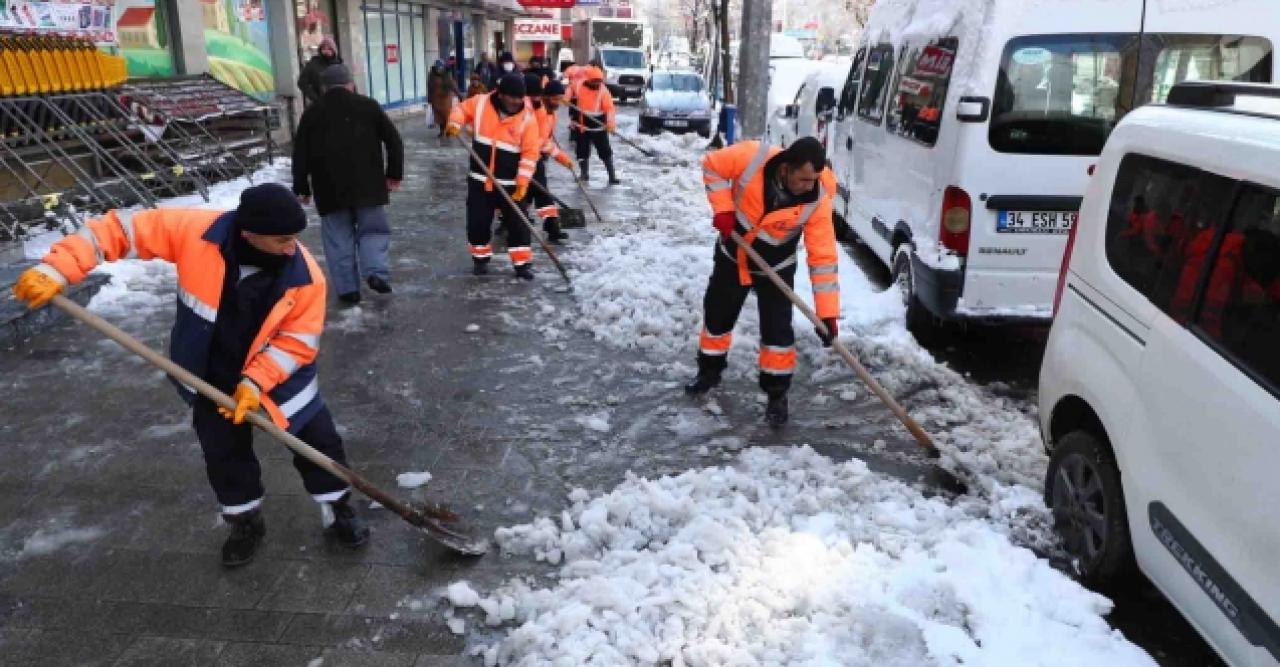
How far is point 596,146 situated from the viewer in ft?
41.0

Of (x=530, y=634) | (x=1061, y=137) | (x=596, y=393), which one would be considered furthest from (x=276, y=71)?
(x=530, y=634)

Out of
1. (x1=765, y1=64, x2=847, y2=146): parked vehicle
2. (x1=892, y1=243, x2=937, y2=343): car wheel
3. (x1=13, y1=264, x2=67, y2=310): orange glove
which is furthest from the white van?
(x1=765, y1=64, x2=847, y2=146): parked vehicle

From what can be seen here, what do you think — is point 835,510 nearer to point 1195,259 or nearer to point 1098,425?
point 1098,425

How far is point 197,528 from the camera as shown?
3.71 m

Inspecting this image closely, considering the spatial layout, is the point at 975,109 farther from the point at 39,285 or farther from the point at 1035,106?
the point at 39,285

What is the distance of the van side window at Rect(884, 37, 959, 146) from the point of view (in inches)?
217

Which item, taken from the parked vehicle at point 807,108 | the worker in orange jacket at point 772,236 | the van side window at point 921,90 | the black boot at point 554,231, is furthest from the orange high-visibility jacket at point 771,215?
the parked vehicle at point 807,108

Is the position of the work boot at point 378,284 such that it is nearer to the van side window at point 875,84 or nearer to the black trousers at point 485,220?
the black trousers at point 485,220

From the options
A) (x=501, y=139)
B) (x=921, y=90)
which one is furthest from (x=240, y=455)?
(x=921, y=90)

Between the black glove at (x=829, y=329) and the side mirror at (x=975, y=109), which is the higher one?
the side mirror at (x=975, y=109)

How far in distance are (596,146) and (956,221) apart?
7.87 metres

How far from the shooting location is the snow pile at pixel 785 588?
2906 millimetres

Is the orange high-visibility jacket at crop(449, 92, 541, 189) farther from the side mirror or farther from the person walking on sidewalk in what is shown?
the person walking on sidewalk

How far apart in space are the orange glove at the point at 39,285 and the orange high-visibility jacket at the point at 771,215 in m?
2.90
